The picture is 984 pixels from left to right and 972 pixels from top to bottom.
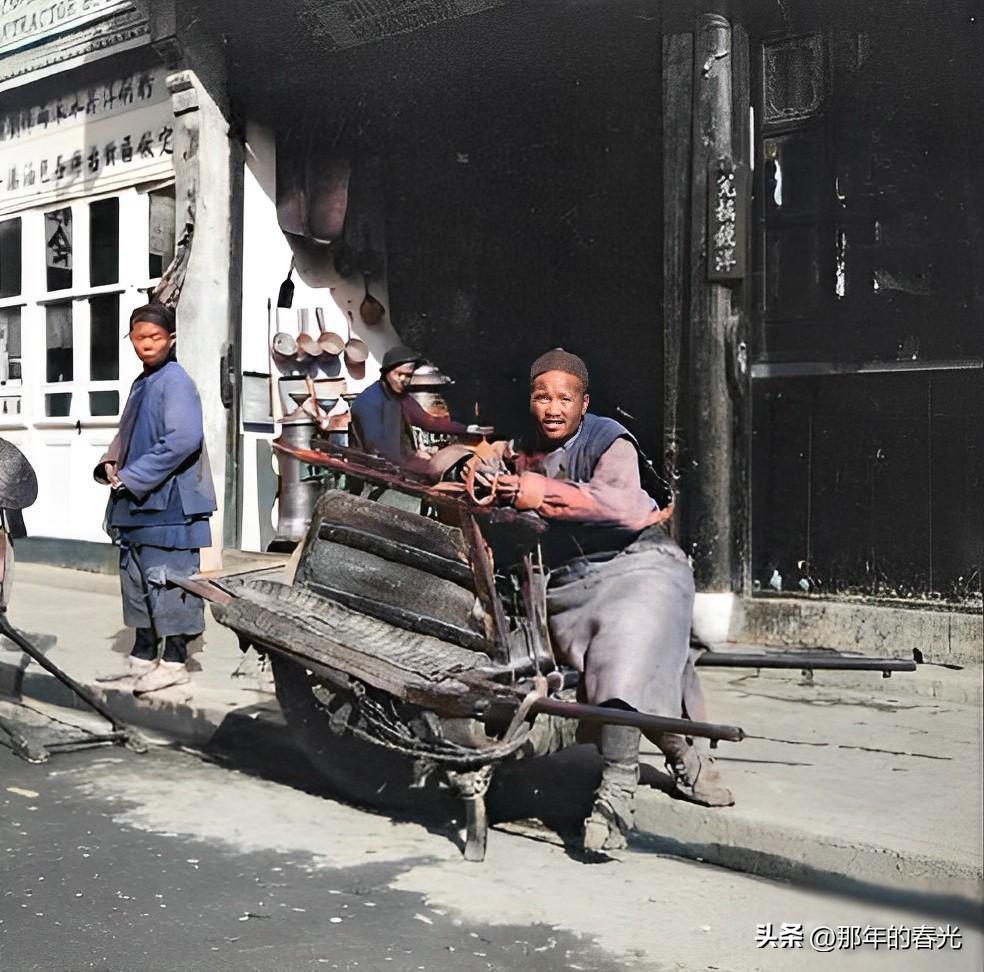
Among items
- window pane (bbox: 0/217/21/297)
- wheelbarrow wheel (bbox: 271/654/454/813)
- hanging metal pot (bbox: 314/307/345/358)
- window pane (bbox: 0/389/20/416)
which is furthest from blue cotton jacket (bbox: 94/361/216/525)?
window pane (bbox: 0/217/21/297)

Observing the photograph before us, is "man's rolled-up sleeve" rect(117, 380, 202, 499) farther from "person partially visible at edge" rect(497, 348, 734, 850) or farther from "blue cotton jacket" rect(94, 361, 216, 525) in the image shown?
"person partially visible at edge" rect(497, 348, 734, 850)

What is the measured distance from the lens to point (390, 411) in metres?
6.48

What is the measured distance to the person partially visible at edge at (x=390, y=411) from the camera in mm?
6371

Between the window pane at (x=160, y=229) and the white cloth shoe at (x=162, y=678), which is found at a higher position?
the window pane at (x=160, y=229)

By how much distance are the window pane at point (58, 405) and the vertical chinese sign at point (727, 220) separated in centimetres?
652

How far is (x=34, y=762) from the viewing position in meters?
5.04

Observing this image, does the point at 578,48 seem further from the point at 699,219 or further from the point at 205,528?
the point at 205,528

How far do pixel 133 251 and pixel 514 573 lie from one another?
727 centimetres

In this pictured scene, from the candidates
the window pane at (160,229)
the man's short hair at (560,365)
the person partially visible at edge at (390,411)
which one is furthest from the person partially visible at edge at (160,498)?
the window pane at (160,229)

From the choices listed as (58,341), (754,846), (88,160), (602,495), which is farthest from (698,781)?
(88,160)

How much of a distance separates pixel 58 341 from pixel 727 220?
6790 mm

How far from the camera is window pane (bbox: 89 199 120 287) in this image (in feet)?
34.5

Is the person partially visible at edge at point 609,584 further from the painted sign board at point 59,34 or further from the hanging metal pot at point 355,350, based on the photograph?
the painted sign board at point 59,34

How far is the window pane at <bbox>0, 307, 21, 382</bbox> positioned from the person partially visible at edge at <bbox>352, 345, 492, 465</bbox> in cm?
599
